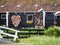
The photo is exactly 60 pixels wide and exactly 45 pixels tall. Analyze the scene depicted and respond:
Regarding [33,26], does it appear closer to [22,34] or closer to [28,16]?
[28,16]

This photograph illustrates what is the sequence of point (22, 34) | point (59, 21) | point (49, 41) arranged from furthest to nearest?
point (59, 21) → point (22, 34) → point (49, 41)

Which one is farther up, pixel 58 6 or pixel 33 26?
pixel 58 6

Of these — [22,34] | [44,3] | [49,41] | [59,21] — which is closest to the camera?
[49,41]

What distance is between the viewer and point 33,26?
38.6m

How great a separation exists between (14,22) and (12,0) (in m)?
4.23

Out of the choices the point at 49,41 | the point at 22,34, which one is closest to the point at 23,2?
the point at 22,34

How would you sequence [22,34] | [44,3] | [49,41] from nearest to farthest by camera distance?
1. [49,41]
2. [22,34]
3. [44,3]

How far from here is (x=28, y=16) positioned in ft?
129

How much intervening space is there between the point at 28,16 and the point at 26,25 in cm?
126

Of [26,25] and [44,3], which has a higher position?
[44,3]

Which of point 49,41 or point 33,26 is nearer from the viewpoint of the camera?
point 49,41

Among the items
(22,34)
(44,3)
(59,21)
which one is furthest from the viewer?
(44,3)

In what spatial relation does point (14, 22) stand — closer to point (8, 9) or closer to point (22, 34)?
point (8, 9)

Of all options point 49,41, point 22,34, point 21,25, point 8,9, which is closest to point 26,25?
point 21,25
